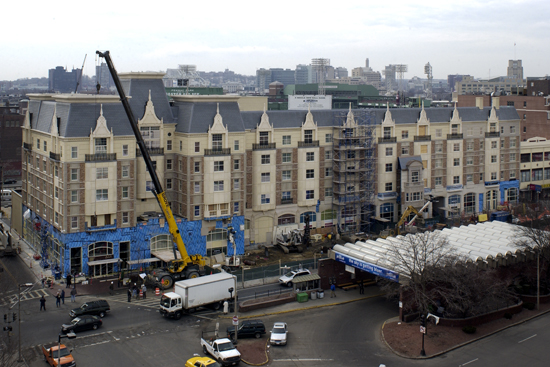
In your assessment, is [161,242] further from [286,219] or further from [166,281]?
[286,219]

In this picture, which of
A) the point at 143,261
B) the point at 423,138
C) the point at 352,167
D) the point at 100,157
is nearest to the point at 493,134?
the point at 423,138

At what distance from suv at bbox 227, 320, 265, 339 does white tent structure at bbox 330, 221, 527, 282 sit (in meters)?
14.3

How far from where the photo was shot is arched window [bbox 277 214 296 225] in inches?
3652

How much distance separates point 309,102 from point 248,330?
53940 millimetres

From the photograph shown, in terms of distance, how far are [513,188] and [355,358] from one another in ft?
235

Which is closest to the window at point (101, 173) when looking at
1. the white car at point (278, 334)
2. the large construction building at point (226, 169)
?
the large construction building at point (226, 169)

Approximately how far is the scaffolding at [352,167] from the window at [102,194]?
115 ft

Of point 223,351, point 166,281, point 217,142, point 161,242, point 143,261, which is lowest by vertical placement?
point 223,351

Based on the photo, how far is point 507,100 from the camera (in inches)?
6181

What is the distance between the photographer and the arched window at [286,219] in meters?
92.8

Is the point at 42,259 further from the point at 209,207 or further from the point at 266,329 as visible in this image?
the point at 266,329

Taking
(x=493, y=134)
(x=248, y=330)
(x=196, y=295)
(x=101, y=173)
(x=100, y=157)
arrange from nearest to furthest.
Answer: (x=248, y=330), (x=196, y=295), (x=100, y=157), (x=101, y=173), (x=493, y=134)

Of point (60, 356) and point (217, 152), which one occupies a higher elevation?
point (217, 152)

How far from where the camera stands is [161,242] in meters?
80.8
